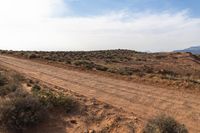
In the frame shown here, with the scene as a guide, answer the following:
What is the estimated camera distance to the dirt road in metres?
12.8

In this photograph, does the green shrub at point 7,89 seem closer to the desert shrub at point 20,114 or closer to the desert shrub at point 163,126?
the desert shrub at point 20,114

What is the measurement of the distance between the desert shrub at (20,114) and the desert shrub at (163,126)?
4594 millimetres

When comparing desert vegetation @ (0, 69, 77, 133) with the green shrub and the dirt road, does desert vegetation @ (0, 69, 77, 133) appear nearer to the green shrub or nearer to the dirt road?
the green shrub

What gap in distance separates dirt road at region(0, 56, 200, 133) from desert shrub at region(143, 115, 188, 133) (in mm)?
1225

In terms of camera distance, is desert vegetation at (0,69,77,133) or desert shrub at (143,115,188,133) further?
desert vegetation at (0,69,77,133)

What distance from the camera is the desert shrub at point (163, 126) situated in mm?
9929

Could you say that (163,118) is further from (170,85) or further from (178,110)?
(170,85)

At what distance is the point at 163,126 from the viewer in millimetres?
9984

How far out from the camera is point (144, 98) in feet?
50.5

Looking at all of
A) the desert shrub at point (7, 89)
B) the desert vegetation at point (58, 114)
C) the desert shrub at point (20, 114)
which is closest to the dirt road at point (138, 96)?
the desert vegetation at point (58, 114)

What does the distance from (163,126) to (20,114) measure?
18.6ft

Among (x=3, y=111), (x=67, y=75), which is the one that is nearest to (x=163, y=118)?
(x=3, y=111)

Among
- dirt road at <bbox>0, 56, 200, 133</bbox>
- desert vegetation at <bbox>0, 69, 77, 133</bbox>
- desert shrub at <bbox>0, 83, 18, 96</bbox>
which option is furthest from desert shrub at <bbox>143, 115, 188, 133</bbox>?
desert shrub at <bbox>0, 83, 18, 96</bbox>

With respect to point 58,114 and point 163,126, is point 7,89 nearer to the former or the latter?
point 58,114
